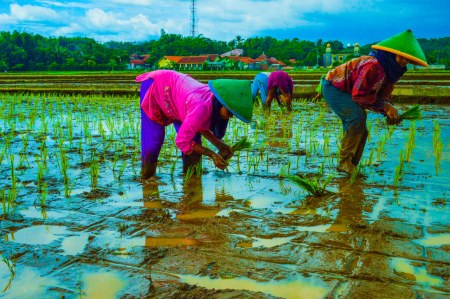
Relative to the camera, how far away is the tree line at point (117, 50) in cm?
4497

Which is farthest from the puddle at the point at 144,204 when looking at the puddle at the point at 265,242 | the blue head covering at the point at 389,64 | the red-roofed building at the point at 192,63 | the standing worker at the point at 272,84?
the red-roofed building at the point at 192,63

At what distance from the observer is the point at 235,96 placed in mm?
2746

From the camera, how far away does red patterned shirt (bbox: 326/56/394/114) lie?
3326mm

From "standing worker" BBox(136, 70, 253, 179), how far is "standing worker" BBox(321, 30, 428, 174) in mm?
1191

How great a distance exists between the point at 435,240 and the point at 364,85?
1.54 m

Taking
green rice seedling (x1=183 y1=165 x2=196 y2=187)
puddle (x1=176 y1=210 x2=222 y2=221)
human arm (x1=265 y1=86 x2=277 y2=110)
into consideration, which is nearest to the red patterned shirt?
green rice seedling (x1=183 y1=165 x2=196 y2=187)

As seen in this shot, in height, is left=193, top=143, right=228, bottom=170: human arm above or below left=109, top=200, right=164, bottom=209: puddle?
above

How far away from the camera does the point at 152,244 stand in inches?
89.1

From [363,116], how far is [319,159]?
0.78 metres

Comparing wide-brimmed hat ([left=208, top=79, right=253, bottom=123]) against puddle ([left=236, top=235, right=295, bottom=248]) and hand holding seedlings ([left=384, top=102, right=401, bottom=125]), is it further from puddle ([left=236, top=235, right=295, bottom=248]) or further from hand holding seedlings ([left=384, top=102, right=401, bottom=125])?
hand holding seedlings ([left=384, top=102, right=401, bottom=125])

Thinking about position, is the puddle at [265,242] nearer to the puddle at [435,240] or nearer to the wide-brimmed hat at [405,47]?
the puddle at [435,240]

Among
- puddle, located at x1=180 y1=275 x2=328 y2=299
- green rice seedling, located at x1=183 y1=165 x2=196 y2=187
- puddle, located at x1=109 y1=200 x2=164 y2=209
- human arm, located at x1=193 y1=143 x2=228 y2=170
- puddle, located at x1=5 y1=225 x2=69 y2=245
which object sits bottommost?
puddle, located at x1=5 y1=225 x2=69 y2=245

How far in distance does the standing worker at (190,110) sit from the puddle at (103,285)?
4.11ft

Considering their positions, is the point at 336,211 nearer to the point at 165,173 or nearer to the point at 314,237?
the point at 314,237
